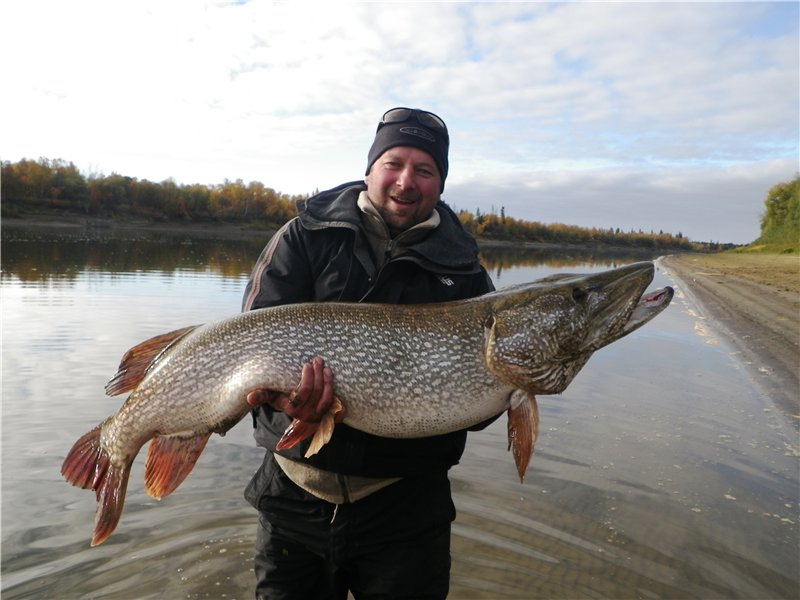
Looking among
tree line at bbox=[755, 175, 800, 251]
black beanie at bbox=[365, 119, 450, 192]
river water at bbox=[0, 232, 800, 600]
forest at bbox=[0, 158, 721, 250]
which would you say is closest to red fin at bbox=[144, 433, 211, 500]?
river water at bbox=[0, 232, 800, 600]

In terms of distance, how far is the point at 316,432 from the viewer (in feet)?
7.93

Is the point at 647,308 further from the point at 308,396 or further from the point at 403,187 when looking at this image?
the point at 308,396

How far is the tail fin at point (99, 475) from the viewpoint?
2469 millimetres

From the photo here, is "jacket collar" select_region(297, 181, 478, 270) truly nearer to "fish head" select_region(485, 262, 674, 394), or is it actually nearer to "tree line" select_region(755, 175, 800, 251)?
"fish head" select_region(485, 262, 674, 394)

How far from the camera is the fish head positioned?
2627 millimetres

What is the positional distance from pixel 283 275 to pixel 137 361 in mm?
799

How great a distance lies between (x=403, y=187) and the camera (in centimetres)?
286

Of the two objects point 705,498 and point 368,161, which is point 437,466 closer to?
point 368,161

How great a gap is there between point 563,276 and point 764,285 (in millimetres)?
20770

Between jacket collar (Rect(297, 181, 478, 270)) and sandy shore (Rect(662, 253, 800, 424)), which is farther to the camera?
sandy shore (Rect(662, 253, 800, 424))

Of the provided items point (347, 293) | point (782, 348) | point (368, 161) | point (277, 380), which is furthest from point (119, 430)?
point (782, 348)

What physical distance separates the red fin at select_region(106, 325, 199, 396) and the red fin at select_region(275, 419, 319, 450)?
0.70 meters

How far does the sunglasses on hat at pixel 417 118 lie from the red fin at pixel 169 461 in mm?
1898

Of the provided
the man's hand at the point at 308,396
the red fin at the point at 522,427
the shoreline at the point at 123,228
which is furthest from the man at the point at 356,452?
the shoreline at the point at 123,228
